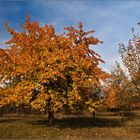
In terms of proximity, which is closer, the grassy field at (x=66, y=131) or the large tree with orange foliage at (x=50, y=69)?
the grassy field at (x=66, y=131)

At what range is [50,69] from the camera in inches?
1628

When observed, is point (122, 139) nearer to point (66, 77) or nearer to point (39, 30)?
point (66, 77)

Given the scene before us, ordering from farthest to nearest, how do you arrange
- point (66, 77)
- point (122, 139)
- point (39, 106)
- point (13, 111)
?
point (13, 111) → point (66, 77) → point (39, 106) → point (122, 139)

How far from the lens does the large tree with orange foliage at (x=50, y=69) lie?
137ft

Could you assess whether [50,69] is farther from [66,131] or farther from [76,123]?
[76,123]

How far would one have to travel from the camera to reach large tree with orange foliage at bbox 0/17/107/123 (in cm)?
4172

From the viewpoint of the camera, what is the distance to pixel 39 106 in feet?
134

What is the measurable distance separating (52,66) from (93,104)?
23.9ft

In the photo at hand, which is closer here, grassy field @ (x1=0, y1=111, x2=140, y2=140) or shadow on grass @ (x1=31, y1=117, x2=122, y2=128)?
grassy field @ (x1=0, y1=111, x2=140, y2=140)

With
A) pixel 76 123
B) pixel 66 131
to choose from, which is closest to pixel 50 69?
pixel 66 131

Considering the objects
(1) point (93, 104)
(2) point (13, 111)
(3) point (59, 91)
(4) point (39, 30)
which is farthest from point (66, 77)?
(2) point (13, 111)

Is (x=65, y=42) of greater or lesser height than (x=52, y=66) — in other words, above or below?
above

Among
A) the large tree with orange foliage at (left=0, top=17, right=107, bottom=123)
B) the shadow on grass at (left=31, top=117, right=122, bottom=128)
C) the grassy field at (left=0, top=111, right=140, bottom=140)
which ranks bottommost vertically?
the grassy field at (left=0, top=111, right=140, bottom=140)

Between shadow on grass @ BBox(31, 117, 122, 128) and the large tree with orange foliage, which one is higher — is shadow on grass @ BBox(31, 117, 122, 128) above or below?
below
